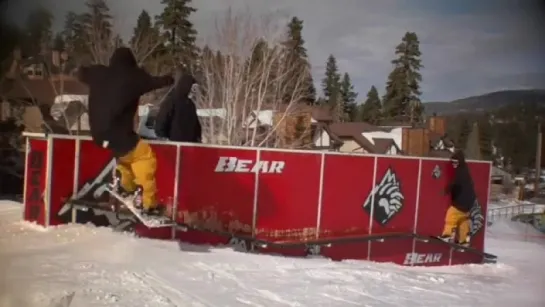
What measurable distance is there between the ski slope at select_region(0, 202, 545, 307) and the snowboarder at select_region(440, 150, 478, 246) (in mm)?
739

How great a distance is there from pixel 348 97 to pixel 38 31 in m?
1.32

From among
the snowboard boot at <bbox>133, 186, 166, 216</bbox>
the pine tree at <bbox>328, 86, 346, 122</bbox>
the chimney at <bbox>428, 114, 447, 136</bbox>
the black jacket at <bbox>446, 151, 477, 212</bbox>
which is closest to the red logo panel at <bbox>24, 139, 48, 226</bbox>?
the snowboard boot at <bbox>133, 186, 166, 216</bbox>

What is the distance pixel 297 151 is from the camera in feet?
9.80

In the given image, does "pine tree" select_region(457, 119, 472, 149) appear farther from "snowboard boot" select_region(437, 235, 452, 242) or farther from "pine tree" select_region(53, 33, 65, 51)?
"pine tree" select_region(53, 33, 65, 51)

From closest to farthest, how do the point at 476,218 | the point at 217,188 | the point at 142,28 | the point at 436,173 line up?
1. the point at 142,28
2. the point at 217,188
3. the point at 436,173
4. the point at 476,218

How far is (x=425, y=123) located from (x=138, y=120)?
4.03 feet

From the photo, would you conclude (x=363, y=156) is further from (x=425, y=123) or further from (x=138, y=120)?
(x=138, y=120)

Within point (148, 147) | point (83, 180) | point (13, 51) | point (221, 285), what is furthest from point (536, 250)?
point (13, 51)

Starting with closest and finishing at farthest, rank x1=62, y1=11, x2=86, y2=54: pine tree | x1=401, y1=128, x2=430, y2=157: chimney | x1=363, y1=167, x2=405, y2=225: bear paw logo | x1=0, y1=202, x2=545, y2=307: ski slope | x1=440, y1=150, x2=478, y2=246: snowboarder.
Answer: x1=0, y1=202, x2=545, y2=307: ski slope → x1=62, y1=11, x2=86, y2=54: pine tree → x1=401, y1=128, x2=430, y2=157: chimney → x1=363, y1=167, x2=405, y2=225: bear paw logo → x1=440, y1=150, x2=478, y2=246: snowboarder

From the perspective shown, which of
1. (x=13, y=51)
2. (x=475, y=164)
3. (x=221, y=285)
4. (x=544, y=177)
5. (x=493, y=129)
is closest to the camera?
(x=13, y=51)

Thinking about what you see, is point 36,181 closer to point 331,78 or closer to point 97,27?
point 97,27

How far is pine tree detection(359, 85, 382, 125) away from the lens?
2.52 m

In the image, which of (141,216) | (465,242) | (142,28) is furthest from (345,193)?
(142,28)

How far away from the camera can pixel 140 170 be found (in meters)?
2.31
